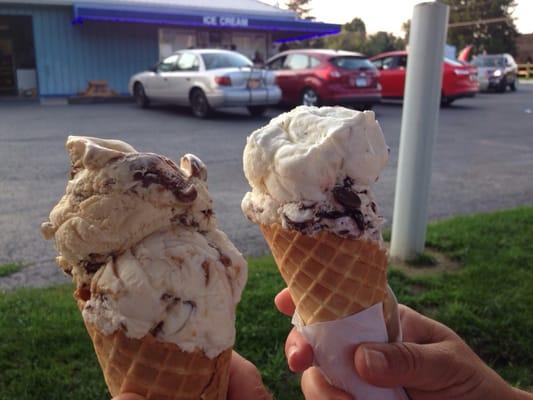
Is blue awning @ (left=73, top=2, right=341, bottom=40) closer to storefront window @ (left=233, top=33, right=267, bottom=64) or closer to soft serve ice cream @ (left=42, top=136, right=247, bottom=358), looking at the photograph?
storefront window @ (left=233, top=33, right=267, bottom=64)

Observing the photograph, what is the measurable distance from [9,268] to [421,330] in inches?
141

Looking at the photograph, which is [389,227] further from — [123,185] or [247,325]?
[123,185]

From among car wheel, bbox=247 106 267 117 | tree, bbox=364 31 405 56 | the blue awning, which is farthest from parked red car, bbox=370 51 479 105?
tree, bbox=364 31 405 56

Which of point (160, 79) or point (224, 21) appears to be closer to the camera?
point (160, 79)

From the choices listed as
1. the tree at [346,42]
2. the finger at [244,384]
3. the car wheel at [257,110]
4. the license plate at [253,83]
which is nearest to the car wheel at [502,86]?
the car wheel at [257,110]

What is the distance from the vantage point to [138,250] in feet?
4.86

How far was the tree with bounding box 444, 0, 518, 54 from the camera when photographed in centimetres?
5050

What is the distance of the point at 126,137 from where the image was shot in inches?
427

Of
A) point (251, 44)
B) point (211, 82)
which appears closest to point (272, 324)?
point (211, 82)

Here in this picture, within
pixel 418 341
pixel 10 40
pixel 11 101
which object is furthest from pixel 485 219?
pixel 10 40

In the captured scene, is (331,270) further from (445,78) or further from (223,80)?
(445,78)

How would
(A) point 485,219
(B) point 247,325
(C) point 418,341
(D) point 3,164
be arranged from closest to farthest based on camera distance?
(C) point 418,341
(B) point 247,325
(A) point 485,219
(D) point 3,164

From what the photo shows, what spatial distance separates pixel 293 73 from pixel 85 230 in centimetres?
1402

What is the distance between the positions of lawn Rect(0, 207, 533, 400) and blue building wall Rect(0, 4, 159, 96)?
→ 736 inches
